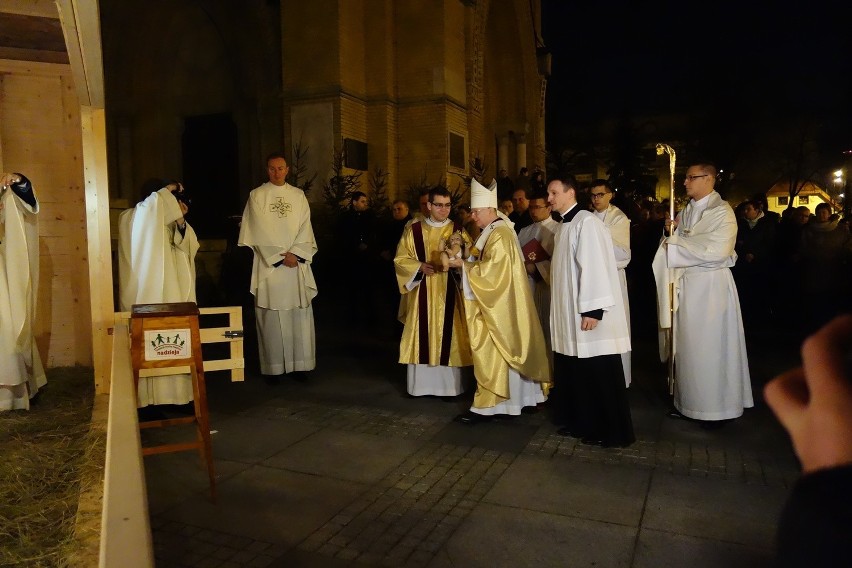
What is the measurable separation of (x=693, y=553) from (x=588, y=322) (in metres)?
1.90

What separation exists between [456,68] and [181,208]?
11.0 meters

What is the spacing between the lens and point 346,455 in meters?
4.84

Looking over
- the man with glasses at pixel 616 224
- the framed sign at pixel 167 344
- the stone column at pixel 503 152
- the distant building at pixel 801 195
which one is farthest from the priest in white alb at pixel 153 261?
the distant building at pixel 801 195

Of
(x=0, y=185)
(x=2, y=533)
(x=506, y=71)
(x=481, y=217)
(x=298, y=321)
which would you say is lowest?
(x=2, y=533)

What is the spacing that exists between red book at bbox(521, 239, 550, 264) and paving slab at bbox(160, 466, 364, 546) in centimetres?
290

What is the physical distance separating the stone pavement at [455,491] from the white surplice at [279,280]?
3.07 ft

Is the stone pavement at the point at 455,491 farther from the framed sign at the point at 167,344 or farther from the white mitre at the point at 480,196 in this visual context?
the white mitre at the point at 480,196

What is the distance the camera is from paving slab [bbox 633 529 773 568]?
3.23 m

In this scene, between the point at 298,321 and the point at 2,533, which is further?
the point at 298,321

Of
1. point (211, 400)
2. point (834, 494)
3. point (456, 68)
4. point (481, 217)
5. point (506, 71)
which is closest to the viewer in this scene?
point (834, 494)

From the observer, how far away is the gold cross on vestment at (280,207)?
280 inches

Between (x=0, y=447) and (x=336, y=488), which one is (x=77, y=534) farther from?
(x=0, y=447)

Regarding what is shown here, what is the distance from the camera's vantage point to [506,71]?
75.4 feet

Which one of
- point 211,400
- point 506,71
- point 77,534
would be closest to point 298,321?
point 211,400
